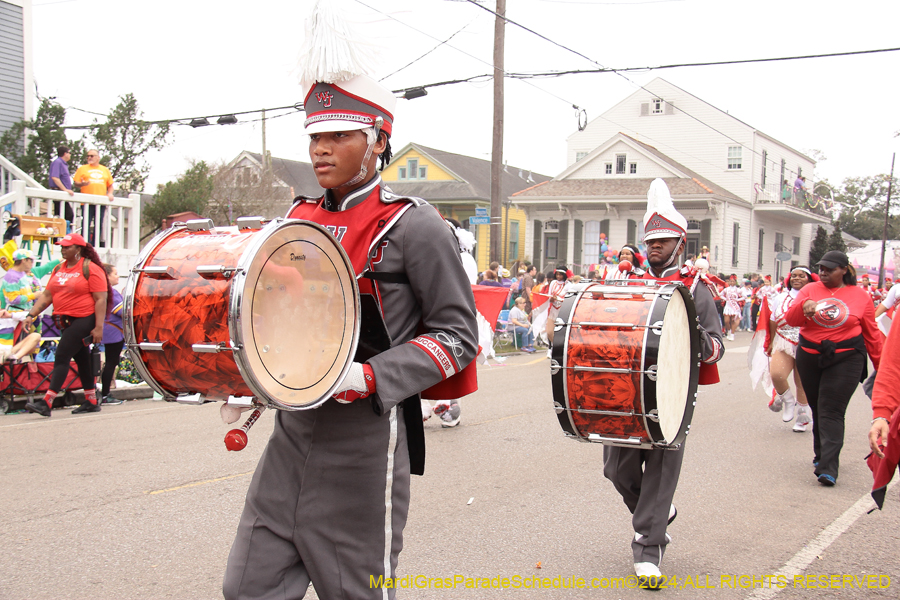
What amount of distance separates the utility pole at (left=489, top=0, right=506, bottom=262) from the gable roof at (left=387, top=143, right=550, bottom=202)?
19.9 meters

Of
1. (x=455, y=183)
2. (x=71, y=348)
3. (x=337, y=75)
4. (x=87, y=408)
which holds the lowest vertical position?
(x=87, y=408)

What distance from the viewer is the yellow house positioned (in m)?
40.7

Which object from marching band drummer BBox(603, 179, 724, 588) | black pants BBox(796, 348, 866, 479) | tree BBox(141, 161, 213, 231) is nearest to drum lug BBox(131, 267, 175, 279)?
marching band drummer BBox(603, 179, 724, 588)

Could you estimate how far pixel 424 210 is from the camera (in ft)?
7.88

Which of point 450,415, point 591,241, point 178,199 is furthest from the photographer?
point 591,241

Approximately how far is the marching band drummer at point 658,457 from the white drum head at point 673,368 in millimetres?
280

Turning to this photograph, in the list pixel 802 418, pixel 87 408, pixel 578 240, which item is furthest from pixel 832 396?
pixel 578 240

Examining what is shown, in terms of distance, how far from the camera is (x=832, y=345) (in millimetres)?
6949

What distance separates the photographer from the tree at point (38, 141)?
17016mm

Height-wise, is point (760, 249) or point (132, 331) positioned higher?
point (760, 249)

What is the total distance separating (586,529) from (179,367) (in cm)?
389

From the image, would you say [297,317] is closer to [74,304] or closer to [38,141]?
[74,304]

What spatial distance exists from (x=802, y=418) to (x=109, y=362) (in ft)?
28.7

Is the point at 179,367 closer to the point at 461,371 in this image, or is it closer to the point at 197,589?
the point at 461,371
